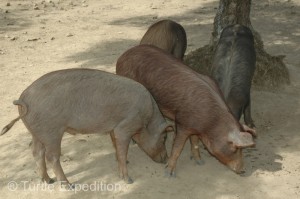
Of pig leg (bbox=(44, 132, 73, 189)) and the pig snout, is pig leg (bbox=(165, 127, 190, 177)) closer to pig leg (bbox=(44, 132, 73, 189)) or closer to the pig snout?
the pig snout

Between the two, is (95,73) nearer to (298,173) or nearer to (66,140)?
(66,140)

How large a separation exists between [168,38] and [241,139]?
3098mm

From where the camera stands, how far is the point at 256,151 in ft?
19.3

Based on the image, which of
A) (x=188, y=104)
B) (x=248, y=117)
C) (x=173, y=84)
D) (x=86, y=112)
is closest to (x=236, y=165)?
(x=188, y=104)

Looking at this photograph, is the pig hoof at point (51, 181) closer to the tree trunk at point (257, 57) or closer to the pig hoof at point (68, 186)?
the pig hoof at point (68, 186)

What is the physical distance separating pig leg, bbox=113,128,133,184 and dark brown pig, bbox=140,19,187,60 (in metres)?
2.70

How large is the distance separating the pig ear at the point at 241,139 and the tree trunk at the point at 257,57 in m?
3.01

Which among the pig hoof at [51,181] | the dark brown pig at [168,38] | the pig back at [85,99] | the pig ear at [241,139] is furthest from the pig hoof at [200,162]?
the dark brown pig at [168,38]

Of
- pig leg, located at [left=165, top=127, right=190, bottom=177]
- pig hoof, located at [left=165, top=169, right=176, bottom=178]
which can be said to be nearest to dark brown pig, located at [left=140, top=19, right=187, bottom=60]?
pig leg, located at [left=165, top=127, right=190, bottom=177]

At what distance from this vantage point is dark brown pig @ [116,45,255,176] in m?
4.89

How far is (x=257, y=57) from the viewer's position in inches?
317

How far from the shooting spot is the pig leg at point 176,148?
16.9 ft

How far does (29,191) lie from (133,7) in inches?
365

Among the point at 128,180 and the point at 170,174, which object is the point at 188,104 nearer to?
the point at 170,174
